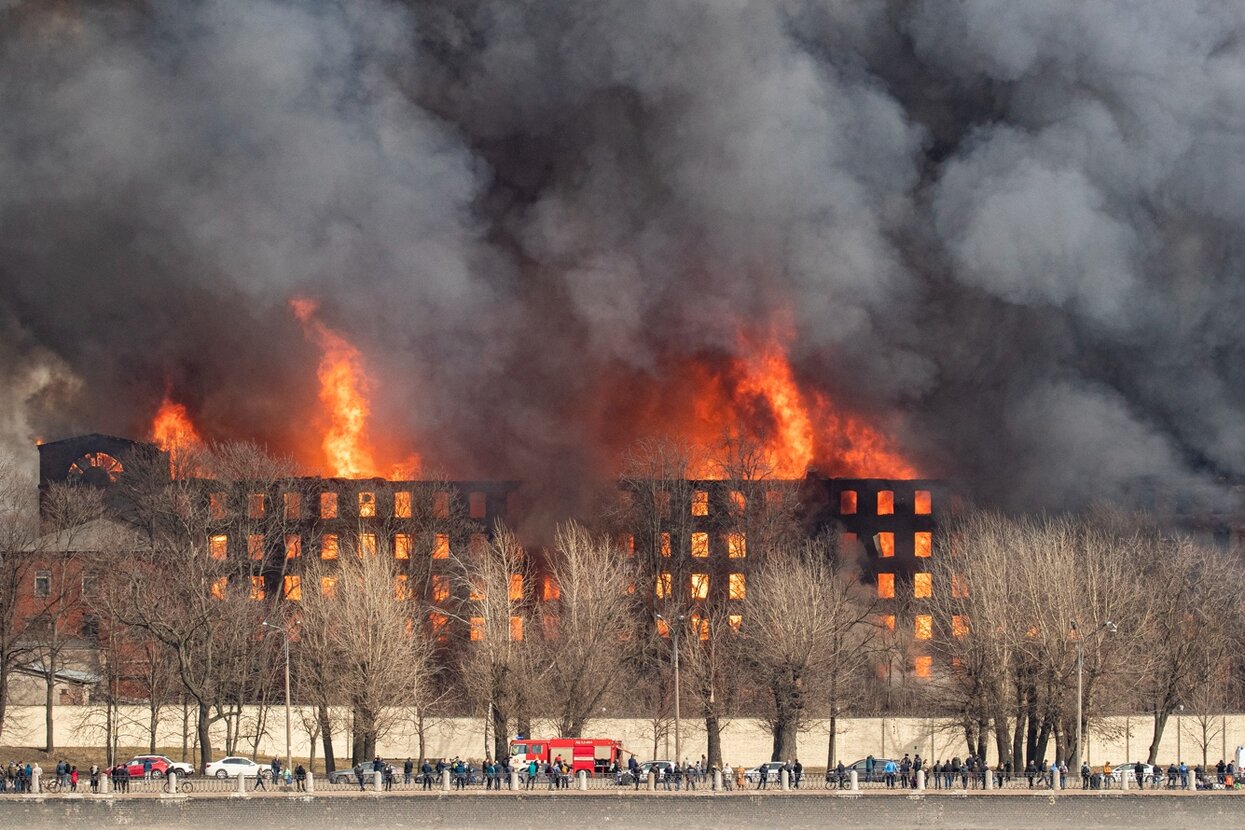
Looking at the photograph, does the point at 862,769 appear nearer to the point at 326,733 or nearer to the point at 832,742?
the point at 832,742

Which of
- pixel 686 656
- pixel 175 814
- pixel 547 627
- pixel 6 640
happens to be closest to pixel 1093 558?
pixel 686 656

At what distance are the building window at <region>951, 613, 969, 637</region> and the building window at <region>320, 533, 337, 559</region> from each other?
114ft

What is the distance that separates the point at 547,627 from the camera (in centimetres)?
9738

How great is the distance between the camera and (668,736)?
95.9 meters

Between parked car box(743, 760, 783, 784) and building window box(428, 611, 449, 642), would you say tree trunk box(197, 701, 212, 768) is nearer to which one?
building window box(428, 611, 449, 642)

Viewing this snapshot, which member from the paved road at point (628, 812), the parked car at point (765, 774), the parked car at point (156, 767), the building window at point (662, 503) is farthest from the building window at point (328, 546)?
the paved road at point (628, 812)

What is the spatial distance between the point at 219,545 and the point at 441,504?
1263 cm

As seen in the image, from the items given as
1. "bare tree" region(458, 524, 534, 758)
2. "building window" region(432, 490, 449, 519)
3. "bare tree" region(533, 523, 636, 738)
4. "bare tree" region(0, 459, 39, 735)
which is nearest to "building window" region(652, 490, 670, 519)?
"bare tree" region(533, 523, 636, 738)

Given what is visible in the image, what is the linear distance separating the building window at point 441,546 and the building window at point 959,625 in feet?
91.7

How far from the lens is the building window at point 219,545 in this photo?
341 feet

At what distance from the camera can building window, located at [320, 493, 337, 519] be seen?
11500 centimetres

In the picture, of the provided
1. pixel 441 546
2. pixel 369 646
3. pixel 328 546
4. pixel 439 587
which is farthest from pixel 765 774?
pixel 328 546

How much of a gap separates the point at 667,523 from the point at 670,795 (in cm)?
3856

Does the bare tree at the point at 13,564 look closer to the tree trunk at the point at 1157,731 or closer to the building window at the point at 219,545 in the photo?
the building window at the point at 219,545
